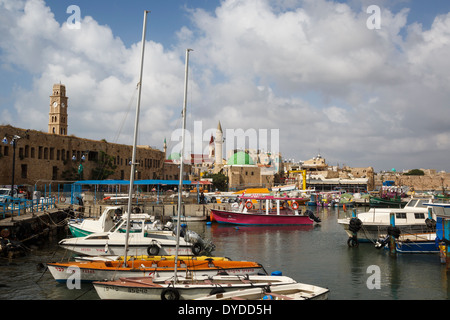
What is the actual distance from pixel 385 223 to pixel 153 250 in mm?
15306

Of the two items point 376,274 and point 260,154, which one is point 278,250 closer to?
point 376,274

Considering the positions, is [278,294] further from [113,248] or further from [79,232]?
[79,232]

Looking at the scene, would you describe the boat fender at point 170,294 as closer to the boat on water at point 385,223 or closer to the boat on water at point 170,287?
the boat on water at point 170,287

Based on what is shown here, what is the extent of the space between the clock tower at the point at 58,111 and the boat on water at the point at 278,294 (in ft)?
227

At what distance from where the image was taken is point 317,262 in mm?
20203

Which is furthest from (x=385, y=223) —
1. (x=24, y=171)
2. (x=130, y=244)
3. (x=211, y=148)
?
(x=211, y=148)

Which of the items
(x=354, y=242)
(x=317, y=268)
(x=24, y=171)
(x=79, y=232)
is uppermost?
(x=24, y=171)

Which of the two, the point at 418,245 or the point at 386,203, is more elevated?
the point at 386,203

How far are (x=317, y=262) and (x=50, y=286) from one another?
12.9 m

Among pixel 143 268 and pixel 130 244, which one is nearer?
pixel 143 268

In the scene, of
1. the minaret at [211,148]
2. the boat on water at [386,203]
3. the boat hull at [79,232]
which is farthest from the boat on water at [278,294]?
the minaret at [211,148]

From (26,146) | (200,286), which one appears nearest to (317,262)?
(200,286)

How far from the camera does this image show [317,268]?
61.5 ft

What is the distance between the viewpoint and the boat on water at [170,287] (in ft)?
38.6
